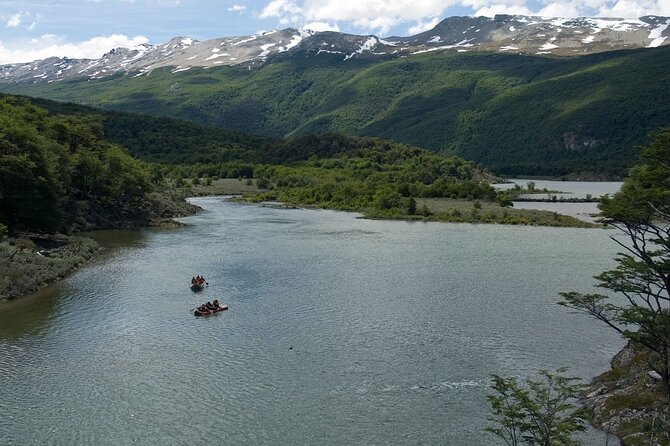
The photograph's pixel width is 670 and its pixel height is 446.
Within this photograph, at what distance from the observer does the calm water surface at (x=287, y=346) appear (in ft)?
75.5

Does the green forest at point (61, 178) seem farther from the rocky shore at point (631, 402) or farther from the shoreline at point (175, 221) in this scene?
the rocky shore at point (631, 402)

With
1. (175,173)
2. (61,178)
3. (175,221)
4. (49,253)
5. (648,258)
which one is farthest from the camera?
(175,173)

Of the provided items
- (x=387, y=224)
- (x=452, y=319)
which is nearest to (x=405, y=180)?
(x=387, y=224)

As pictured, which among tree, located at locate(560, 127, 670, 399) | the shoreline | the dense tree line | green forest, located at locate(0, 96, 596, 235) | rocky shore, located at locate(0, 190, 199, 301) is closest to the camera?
tree, located at locate(560, 127, 670, 399)

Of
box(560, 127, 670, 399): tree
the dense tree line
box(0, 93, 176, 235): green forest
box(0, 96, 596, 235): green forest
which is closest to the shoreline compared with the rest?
box(0, 96, 596, 235): green forest

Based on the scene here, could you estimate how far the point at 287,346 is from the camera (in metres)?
31.2

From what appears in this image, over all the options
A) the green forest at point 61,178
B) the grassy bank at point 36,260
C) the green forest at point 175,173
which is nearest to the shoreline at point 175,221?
the grassy bank at point 36,260

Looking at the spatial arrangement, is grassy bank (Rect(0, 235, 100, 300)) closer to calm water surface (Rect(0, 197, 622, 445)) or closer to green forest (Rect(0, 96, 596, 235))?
calm water surface (Rect(0, 197, 622, 445))

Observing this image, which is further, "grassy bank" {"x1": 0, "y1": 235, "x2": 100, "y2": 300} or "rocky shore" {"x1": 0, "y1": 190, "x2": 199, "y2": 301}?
"rocky shore" {"x1": 0, "y1": 190, "x2": 199, "y2": 301}

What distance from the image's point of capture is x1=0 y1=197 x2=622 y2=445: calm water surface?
75.5 feet

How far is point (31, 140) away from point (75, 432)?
4220cm

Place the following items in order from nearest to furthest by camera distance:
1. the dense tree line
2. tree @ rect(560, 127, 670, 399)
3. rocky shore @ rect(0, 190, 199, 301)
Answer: tree @ rect(560, 127, 670, 399), rocky shore @ rect(0, 190, 199, 301), the dense tree line

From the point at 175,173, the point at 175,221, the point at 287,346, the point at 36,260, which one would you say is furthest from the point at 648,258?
the point at 175,173

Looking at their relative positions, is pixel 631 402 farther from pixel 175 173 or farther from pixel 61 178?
pixel 175 173
